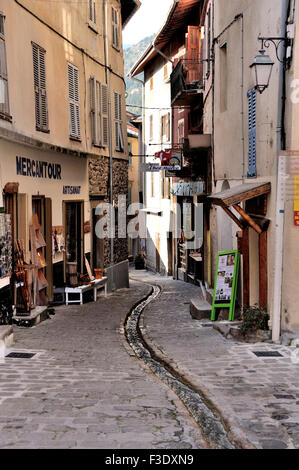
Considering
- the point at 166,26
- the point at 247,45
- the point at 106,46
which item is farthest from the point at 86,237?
the point at 166,26

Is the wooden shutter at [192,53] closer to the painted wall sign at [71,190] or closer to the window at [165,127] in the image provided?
the painted wall sign at [71,190]

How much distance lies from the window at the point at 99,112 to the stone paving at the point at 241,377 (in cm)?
721

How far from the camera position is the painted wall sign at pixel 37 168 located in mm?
12320

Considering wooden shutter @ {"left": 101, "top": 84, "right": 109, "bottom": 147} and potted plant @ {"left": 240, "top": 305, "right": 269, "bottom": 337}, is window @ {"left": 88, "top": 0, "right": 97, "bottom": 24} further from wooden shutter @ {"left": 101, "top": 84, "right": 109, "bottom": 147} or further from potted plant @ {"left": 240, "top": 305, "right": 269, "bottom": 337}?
potted plant @ {"left": 240, "top": 305, "right": 269, "bottom": 337}

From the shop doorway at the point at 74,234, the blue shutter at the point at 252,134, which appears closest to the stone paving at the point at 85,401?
the blue shutter at the point at 252,134

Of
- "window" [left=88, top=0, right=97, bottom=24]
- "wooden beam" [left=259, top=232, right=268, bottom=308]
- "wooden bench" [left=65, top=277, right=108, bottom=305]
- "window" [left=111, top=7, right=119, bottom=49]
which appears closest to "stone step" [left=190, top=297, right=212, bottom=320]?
"wooden beam" [left=259, top=232, right=268, bottom=308]

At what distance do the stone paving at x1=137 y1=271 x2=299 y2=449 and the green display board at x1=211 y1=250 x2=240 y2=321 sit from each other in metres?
0.60

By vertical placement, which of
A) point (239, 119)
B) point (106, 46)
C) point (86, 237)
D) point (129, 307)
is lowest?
point (129, 307)

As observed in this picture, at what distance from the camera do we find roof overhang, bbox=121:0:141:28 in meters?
22.3

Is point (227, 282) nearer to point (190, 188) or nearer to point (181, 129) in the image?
point (190, 188)

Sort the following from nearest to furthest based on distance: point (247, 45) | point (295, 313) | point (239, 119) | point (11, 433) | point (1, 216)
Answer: point (11, 433) < point (295, 313) < point (1, 216) < point (247, 45) < point (239, 119)
